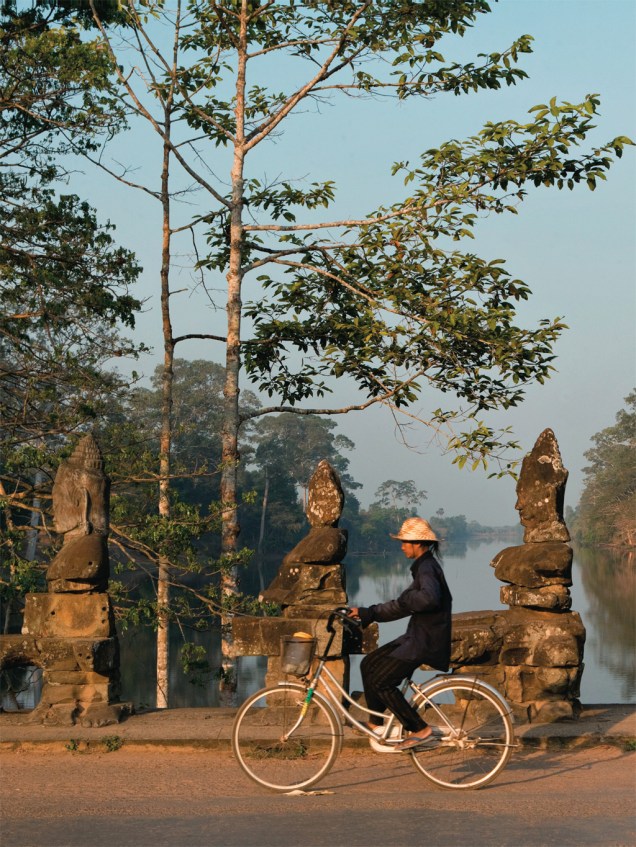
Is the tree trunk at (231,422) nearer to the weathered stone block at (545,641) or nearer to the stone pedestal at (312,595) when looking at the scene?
the stone pedestal at (312,595)

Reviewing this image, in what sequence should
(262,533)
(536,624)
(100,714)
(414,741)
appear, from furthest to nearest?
(262,533)
(536,624)
(100,714)
(414,741)

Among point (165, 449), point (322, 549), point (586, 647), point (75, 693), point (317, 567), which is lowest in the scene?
point (586, 647)

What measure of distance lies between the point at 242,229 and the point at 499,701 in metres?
9.72

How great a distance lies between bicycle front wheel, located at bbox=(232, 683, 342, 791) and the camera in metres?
6.14

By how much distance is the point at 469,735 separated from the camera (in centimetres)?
629

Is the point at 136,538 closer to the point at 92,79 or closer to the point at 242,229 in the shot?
the point at 242,229

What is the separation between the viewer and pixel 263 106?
634 inches

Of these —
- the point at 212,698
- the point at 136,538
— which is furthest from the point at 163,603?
the point at 212,698

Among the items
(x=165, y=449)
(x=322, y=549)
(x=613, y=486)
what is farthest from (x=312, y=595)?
(x=613, y=486)

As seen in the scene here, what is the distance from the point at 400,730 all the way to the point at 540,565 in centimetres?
229

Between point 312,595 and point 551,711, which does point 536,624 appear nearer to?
point 551,711

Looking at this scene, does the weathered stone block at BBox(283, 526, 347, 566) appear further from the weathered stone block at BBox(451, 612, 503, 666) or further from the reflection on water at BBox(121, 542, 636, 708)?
the reflection on water at BBox(121, 542, 636, 708)

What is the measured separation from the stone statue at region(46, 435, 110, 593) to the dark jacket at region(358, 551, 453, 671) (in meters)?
2.50

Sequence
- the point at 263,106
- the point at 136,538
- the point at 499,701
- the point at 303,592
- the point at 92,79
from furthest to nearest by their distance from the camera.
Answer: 1. the point at 263,106
2. the point at 92,79
3. the point at 136,538
4. the point at 303,592
5. the point at 499,701
